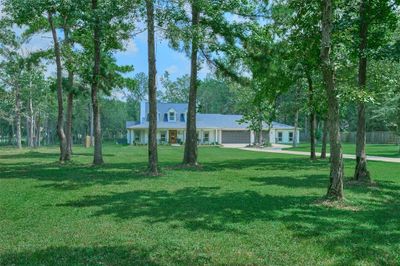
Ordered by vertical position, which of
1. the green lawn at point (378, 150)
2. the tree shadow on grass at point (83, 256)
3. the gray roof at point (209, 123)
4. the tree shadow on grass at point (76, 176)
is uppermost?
the gray roof at point (209, 123)

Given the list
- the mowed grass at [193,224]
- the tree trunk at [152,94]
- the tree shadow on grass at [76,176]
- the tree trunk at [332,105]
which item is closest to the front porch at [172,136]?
the tree shadow on grass at [76,176]

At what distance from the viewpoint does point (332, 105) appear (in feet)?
32.3

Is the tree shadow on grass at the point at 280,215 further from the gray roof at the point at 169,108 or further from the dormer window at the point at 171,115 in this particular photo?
the gray roof at the point at 169,108

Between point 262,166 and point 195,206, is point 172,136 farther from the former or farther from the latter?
point 195,206

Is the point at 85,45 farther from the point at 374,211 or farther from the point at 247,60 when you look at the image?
the point at 374,211

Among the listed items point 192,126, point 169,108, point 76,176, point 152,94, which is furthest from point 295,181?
point 169,108

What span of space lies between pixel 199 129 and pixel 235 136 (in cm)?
586

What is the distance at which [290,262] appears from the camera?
5465mm

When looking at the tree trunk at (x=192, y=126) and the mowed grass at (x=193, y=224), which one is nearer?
the mowed grass at (x=193, y=224)

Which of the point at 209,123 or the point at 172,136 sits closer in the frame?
the point at 172,136

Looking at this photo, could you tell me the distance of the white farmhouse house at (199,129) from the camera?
179 ft

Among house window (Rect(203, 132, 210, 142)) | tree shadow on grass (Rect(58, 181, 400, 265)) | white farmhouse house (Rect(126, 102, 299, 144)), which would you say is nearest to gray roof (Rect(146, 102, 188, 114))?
white farmhouse house (Rect(126, 102, 299, 144))

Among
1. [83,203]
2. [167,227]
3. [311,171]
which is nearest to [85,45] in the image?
[311,171]

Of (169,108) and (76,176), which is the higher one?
(169,108)
